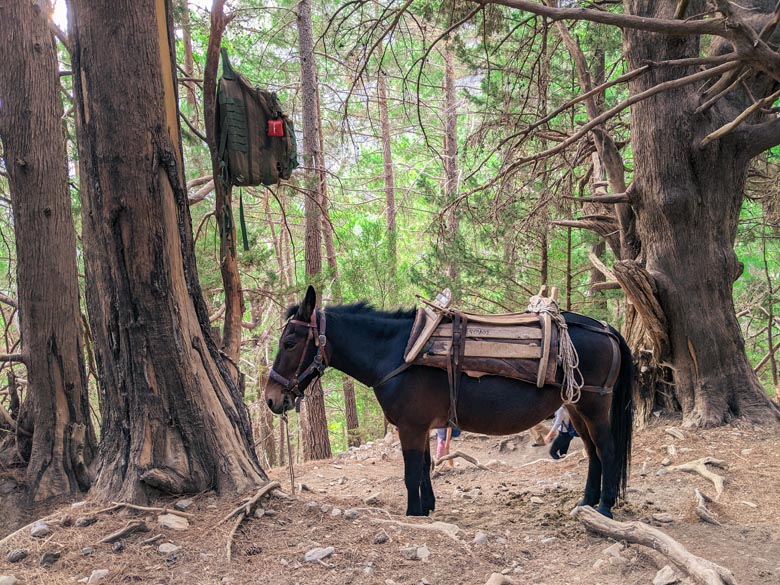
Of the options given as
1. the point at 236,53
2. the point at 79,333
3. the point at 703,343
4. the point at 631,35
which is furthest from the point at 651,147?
the point at 236,53

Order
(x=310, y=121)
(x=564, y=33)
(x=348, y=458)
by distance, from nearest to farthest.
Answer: (x=564, y=33) < (x=348, y=458) < (x=310, y=121)

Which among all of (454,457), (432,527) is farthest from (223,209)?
(454,457)

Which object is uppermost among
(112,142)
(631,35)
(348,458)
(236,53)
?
(236,53)

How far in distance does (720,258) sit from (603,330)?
Answer: 10.5ft

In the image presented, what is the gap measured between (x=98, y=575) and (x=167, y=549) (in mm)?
373

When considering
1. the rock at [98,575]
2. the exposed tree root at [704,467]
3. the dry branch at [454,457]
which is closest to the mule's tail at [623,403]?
the exposed tree root at [704,467]

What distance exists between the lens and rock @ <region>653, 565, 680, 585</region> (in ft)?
10.8

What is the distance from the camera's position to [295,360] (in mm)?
4742

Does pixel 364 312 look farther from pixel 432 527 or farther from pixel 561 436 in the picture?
pixel 561 436

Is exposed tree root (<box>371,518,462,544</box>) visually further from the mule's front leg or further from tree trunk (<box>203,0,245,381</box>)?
tree trunk (<box>203,0,245,381</box>)

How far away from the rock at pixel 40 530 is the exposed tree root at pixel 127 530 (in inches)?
14.9

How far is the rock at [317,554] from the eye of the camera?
339cm

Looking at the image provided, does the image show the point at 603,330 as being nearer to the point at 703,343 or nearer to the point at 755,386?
the point at 703,343

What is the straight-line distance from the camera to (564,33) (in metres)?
7.70
